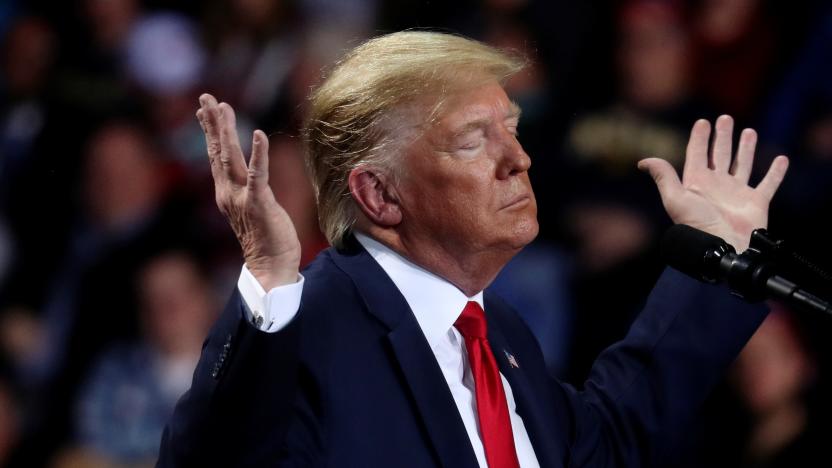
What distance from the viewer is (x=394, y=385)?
1.71m

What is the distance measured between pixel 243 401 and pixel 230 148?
0.31 m

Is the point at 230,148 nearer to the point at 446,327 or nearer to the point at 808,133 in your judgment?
the point at 446,327

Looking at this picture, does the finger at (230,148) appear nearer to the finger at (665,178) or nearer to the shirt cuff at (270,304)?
the shirt cuff at (270,304)

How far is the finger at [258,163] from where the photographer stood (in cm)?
150

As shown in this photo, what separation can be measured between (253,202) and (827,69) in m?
2.34

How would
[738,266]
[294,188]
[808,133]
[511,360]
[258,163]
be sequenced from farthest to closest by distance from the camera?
[294,188] → [808,133] → [511,360] → [738,266] → [258,163]

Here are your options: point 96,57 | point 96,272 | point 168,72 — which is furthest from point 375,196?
point 96,57

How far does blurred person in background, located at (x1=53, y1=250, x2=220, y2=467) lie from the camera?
12.4 feet

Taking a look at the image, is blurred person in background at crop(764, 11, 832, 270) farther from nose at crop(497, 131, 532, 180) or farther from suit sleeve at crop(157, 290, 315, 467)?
suit sleeve at crop(157, 290, 315, 467)

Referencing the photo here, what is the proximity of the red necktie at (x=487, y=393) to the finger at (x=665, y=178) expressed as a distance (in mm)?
394

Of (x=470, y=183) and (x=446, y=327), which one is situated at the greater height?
(x=470, y=183)

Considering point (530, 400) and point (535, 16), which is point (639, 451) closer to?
point (530, 400)

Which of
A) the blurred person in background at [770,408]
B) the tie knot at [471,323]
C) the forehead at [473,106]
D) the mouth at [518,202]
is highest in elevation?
the forehead at [473,106]

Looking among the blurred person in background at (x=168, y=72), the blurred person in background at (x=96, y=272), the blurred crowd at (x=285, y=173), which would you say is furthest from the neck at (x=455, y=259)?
the blurred person in background at (x=168, y=72)
